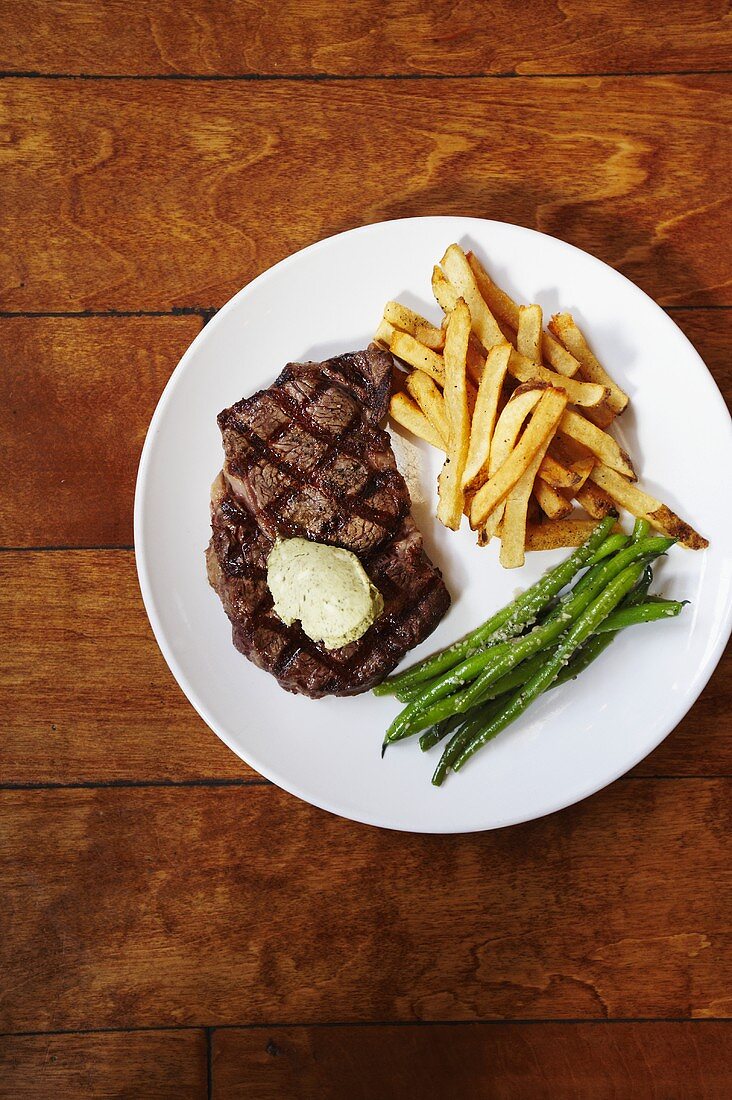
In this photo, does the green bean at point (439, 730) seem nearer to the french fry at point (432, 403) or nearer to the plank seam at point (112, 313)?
the french fry at point (432, 403)

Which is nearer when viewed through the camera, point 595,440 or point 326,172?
point 595,440

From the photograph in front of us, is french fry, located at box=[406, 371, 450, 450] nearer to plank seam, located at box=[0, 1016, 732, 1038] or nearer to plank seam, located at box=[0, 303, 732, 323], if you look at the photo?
plank seam, located at box=[0, 303, 732, 323]

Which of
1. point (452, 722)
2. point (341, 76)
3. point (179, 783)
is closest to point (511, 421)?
point (452, 722)

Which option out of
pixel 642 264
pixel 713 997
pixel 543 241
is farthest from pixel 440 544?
pixel 713 997

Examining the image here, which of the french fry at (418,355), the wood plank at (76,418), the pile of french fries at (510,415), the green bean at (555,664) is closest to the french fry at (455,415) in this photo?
the pile of french fries at (510,415)

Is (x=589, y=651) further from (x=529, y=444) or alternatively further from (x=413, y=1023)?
(x=413, y=1023)

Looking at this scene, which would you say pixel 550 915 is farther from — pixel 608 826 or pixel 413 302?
pixel 413 302
